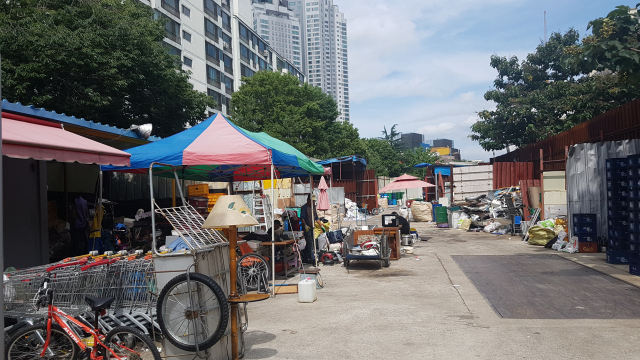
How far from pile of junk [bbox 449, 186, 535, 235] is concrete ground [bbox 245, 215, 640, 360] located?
9355 millimetres

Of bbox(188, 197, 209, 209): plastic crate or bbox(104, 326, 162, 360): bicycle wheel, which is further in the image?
bbox(188, 197, 209, 209): plastic crate

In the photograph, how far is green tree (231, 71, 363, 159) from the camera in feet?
132

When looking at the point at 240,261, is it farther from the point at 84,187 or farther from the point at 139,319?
the point at 84,187

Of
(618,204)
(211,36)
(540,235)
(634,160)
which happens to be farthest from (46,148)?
(211,36)

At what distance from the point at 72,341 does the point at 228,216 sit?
2.10 meters

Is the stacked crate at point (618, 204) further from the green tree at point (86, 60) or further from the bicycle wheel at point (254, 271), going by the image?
the green tree at point (86, 60)

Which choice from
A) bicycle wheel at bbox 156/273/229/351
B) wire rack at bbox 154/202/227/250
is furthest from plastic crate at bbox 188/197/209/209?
bicycle wheel at bbox 156/273/229/351

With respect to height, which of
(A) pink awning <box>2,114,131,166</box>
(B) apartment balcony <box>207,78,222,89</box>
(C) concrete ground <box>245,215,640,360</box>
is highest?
(B) apartment balcony <box>207,78,222,89</box>

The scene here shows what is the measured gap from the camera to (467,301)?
8.10m

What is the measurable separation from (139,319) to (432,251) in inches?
433

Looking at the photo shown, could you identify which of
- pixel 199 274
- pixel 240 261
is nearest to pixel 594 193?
pixel 240 261

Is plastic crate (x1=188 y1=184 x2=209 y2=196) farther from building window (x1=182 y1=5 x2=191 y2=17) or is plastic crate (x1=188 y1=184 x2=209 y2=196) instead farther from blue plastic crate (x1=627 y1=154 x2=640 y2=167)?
building window (x1=182 y1=5 x2=191 y2=17)

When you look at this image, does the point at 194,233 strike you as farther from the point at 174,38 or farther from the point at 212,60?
the point at 212,60

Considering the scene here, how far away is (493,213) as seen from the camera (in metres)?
22.5
